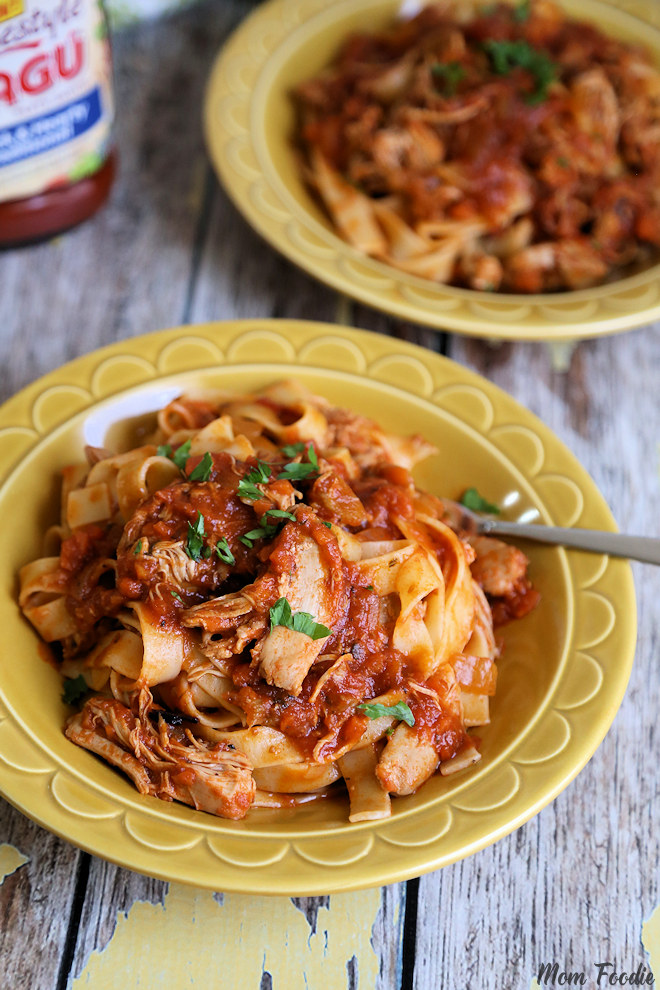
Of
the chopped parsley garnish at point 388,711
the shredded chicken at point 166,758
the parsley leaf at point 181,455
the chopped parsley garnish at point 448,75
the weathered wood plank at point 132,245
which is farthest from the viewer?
the chopped parsley garnish at point 448,75

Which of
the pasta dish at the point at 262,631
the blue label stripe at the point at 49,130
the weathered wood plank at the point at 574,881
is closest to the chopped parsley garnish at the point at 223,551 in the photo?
the pasta dish at the point at 262,631

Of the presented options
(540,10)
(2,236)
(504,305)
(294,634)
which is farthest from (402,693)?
(540,10)

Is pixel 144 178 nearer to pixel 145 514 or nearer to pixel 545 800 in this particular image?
pixel 145 514

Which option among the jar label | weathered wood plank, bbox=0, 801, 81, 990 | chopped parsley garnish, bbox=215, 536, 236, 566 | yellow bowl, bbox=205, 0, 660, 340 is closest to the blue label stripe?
the jar label

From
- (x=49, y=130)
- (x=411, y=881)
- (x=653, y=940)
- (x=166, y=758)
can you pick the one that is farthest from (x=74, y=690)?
(x=49, y=130)

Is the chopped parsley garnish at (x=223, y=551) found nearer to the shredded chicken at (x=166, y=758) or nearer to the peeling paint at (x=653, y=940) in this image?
the shredded chicken at (x=166, y=758)
